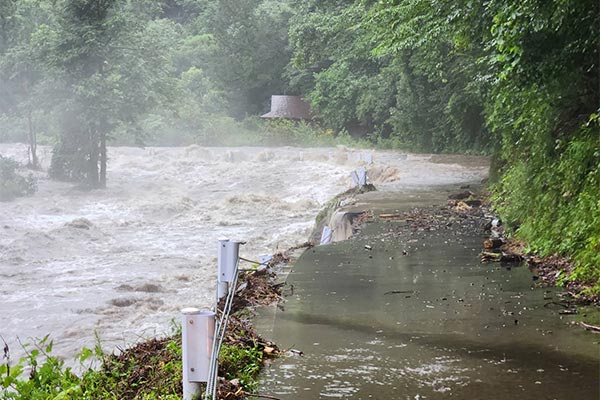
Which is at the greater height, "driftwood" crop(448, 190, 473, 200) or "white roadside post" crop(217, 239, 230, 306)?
"white roadside post" crop(217, 239, 230, 306)

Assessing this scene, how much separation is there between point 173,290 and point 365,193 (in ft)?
17.5

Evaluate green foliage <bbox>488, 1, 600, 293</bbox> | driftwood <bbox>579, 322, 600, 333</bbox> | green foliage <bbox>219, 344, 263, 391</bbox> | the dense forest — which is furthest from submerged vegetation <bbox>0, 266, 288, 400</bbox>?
the dense forest

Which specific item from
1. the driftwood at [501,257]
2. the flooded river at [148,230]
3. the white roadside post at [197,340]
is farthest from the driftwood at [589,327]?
the flooded river at [148,230]

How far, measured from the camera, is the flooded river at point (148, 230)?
12.8 m

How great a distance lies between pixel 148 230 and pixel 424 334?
18149mm

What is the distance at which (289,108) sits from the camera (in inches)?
2228

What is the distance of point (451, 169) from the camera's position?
24328 mm

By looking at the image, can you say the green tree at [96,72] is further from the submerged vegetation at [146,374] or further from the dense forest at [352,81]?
the submerged vegetation at [146,374]

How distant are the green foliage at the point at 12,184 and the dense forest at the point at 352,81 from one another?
253 cm

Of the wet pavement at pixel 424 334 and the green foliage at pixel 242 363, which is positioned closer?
the wet pavement at pixel 424 334

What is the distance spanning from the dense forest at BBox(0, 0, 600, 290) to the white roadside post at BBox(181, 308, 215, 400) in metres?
4.30

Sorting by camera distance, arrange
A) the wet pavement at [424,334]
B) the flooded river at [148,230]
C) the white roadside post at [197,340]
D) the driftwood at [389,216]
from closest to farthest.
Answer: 1. the white roadside post at [197,340]
2. the wet pavement at [424,334]
3. the flooded river at [148,230]
4. the driftwood at [389,216]

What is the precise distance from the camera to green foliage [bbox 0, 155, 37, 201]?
30016 millimetres

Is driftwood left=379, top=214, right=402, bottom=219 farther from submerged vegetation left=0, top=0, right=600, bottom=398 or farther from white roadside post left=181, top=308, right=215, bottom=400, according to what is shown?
white roadside post left=181, top=308, right=215, bottom=400
